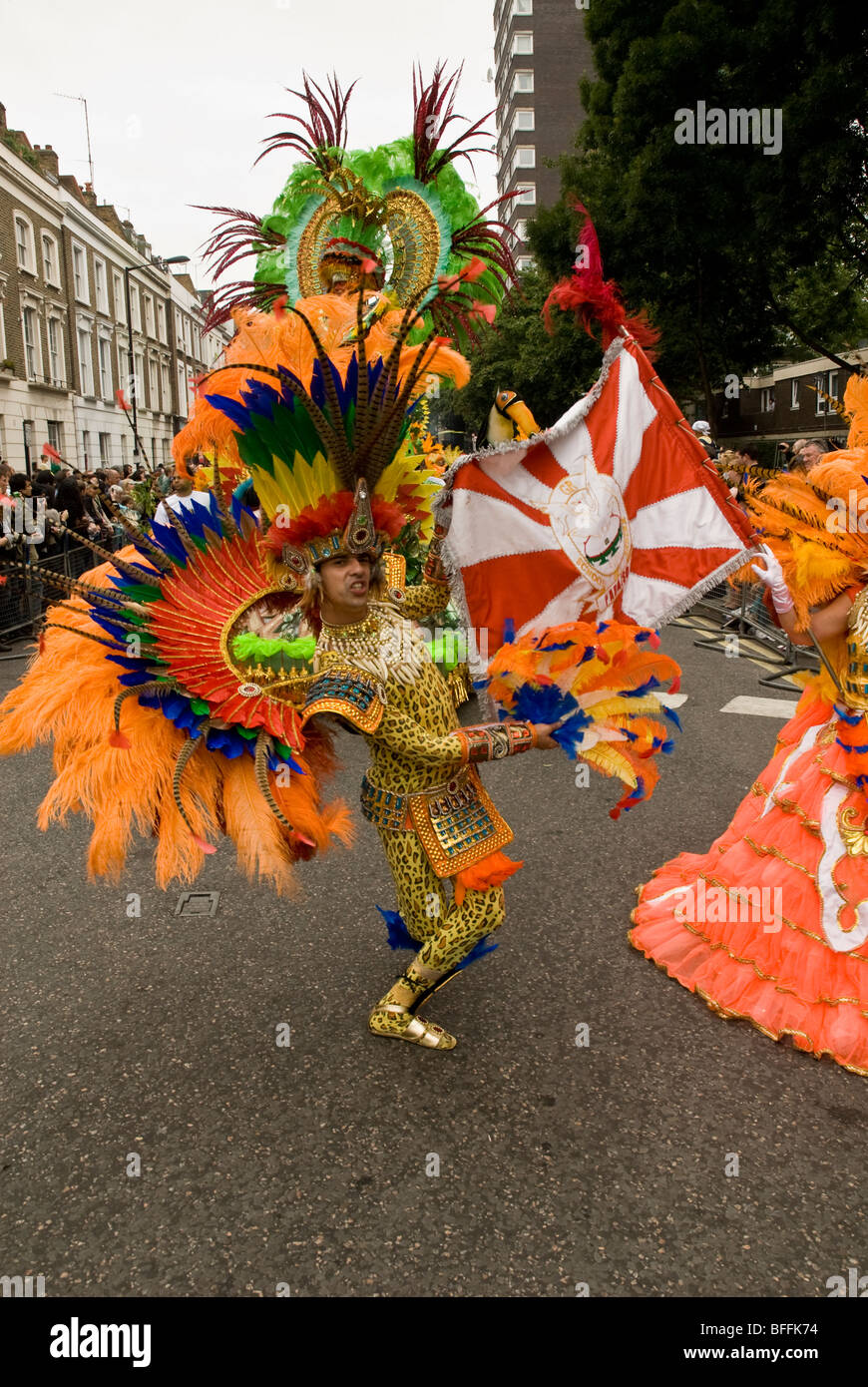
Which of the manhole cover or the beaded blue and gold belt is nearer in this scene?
the beaded blue and gold belt

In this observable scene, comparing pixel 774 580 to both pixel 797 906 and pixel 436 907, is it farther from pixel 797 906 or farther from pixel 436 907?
pixel 436 907

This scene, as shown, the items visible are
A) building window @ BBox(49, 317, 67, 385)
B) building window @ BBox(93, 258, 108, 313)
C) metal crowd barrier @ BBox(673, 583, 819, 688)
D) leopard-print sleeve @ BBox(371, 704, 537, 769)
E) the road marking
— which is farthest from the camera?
building window @ BBox(93, 258, 108, 313)

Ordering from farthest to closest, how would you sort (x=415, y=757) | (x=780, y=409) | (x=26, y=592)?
(x=780, y=409)
(x=26, y=592)
(x=415, y=757)

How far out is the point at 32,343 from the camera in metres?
29.9

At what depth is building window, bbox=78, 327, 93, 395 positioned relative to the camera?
3481 centimetres

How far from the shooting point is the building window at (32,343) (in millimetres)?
29516

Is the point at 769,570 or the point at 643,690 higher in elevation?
the point at 769,570

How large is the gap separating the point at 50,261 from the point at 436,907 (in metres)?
35.1

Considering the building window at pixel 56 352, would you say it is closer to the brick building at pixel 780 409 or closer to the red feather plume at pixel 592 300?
the brick building at pixel 780 409

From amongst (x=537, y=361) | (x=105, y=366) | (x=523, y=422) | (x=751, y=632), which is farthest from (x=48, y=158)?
(x=523, y=422)

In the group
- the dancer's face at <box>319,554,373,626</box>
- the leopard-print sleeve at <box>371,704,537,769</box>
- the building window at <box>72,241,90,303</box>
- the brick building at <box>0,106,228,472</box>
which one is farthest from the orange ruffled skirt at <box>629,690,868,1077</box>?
the building window at <box>72,241,90,303</box>

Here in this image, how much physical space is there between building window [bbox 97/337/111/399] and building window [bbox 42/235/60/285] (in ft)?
16.2

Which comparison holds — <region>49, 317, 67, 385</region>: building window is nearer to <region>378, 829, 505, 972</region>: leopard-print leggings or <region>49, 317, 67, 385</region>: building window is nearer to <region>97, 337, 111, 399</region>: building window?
<region>97, 337, 111, 399</region>: building window
